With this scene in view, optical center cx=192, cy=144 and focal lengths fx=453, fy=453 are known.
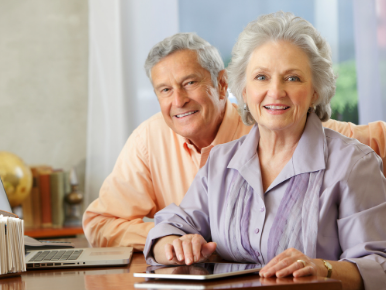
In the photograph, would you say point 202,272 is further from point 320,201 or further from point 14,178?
point 14,178

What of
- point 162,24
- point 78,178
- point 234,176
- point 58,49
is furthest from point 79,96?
point 234,176

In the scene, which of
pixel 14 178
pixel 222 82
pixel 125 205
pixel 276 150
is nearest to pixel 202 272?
pixel 276 150

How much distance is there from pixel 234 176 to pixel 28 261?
2.19ft

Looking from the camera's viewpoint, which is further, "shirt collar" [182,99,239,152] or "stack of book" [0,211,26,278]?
"shirt collar" [182,99,239,152]

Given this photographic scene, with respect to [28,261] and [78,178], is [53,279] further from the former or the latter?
[78,178]

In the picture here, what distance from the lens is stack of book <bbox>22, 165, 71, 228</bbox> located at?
3289 mm

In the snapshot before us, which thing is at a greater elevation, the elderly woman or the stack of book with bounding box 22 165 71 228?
the elderly woman

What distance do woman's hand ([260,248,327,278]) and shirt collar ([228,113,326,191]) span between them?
0.31 metres

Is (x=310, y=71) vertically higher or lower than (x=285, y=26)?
lower

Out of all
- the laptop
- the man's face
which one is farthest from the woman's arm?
the man's face

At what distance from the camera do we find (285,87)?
4.33 ft

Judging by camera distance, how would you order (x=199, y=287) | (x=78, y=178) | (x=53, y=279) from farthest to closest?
1. (x=78, y=178)
2. (x=53, y=279)
3. (x=199, y=287)

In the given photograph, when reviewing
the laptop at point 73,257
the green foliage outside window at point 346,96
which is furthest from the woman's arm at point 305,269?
the green foliage outside window at point 346,96

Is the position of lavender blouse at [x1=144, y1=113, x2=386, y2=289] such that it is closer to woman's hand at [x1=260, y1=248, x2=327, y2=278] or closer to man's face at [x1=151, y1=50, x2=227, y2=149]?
woman's hand at [x1=260, y1=248, x2=327, y2=278]
